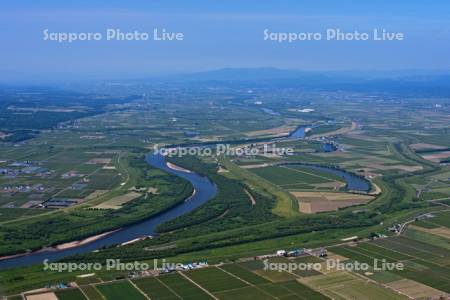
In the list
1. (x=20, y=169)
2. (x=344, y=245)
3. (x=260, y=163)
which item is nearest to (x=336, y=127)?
(x=260, y=163)

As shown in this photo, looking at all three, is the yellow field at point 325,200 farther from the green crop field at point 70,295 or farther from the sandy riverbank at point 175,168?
the green crop field at point 70,295

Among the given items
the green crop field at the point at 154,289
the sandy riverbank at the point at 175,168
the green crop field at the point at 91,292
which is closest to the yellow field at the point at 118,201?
the sandy riverbank at the point at 175,168

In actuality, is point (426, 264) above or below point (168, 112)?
below

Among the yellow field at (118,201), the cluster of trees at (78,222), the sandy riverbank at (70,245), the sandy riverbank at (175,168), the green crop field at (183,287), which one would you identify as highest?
the sandy riverbank at (175,168)

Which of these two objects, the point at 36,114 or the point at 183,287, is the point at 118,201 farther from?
the point at 36,114

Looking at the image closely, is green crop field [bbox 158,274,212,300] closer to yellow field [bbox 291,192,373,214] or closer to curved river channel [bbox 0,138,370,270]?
curved river channel [bbox 0,138,370,270]

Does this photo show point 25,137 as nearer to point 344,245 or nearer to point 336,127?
point 336,127

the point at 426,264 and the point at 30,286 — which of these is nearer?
the point at 30,286

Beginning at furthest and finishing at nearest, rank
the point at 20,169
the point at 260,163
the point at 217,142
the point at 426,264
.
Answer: the point at 217,142, the point at 260,163, the point at 20,169, the point at 426,264

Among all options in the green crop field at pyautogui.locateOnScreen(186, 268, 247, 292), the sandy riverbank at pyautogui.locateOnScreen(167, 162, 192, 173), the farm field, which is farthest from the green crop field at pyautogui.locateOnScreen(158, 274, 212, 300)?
the sandy riverbank at pyautogui.locateOnScreen(167, 162, 192, 173)
